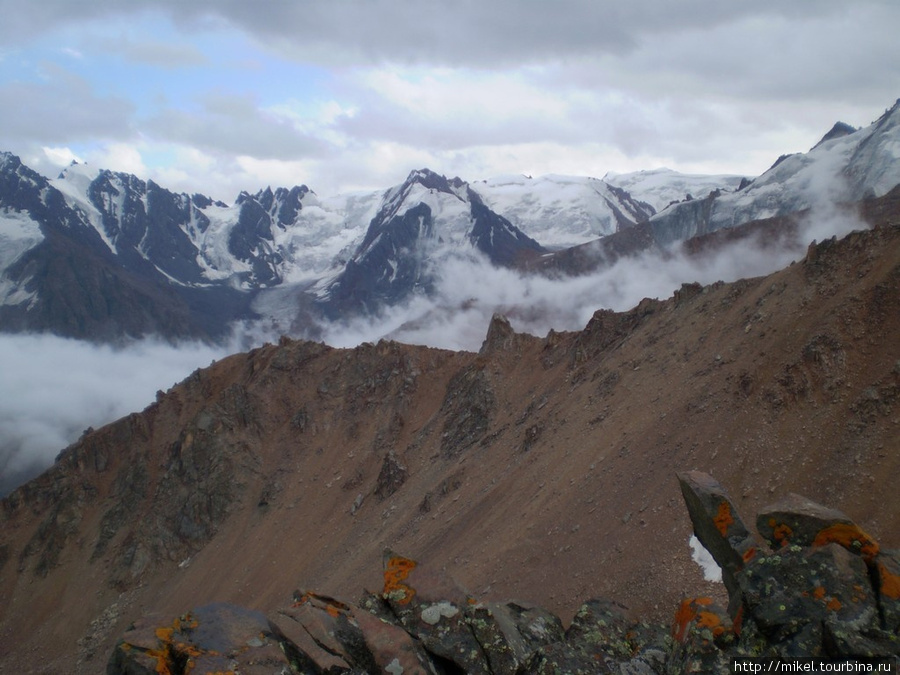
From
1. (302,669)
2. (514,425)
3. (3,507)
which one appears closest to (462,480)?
(514,425)

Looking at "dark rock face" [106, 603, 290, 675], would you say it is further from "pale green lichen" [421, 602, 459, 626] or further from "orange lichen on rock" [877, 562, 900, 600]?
"orange lichen on rock" [877, 562, 900, 600]

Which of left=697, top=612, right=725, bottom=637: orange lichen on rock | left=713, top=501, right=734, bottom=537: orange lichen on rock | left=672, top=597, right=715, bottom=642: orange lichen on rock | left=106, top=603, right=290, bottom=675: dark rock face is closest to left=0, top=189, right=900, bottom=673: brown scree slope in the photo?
left=713, top=501, right=734, bottom=537: orange lichen on rock

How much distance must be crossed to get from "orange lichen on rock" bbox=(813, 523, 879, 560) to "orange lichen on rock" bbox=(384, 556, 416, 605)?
850cm

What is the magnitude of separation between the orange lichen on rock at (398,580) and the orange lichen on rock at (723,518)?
709cm

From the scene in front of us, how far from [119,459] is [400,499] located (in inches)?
1863

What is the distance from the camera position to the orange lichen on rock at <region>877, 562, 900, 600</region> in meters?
10.9

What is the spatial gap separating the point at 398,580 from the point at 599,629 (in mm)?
5126

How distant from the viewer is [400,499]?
180 feet

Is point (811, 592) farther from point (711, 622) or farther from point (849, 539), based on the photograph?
point (711, 622)

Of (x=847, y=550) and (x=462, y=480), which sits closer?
(x=847, y=550)

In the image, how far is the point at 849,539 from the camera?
39.3 feet

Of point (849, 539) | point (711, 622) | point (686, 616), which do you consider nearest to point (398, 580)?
point (686, 616)

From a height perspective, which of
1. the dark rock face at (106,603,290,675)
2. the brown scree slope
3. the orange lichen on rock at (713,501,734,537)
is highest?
the orange lichen on rock at (713,501,734,537)

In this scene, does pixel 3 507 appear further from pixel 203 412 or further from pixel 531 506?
pixel 531 506
